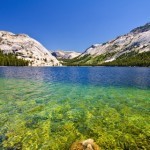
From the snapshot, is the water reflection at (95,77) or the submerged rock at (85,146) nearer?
the submerged rock at (85,146)

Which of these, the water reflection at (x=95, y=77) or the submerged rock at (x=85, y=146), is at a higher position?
the submerged rock at (x=85, y=146)

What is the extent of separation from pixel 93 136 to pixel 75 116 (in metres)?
6.51

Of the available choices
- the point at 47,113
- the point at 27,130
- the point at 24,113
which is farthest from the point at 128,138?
the point at 24,113

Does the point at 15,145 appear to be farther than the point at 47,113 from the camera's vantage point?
No

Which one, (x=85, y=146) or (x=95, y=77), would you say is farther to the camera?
(x=95, y=77)

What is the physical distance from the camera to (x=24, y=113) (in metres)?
26.6

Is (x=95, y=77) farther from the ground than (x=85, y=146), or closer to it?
closer to it

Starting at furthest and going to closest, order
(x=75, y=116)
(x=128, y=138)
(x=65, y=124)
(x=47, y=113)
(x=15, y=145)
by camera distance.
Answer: (x=47, y=113) → (x=75, y=116) → (x=65, y=124) → (x=128, y=138) → (x=15, y=145)

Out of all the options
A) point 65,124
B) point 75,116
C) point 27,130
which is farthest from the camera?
point 75,116

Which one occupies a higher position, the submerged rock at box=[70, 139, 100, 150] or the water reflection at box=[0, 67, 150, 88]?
the submerged rock at box=[70, 139, 100, 150]

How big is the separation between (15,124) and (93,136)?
29.3 ft

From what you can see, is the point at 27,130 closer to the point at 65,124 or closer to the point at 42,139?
the point at 42,139

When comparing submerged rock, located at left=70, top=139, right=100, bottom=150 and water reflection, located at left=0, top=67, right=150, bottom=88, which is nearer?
submerged rock, located at left=70, top=139, right=100, bottom=150

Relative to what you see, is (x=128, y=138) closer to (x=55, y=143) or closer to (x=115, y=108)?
(x=55, y=143)
